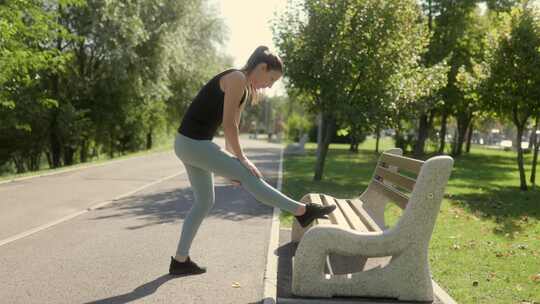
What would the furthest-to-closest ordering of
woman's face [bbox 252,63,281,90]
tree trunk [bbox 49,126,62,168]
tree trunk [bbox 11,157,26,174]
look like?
tree trunk [bbox 11,157,26,174] → tree trunk [bbox 49,126,62,168] → woman's face [bbox 252,63,281,90]

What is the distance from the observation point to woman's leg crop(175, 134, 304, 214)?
3.98 m

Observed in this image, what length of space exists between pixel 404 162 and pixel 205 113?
1770 mm

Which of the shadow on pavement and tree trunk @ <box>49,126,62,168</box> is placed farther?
tree trunk @ <box>49,126,62,168</box>

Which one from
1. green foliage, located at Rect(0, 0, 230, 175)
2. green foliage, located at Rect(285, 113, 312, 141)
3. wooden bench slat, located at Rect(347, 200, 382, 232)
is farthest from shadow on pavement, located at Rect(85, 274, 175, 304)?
green foliage, located at Rect(285, 113, 312, 141)

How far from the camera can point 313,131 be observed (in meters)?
51.2

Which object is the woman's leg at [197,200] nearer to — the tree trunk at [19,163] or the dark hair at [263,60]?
the dark hair at [263,60]

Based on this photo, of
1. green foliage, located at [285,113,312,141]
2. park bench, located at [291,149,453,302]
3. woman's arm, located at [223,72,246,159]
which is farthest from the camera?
green foliage, located at [285,113,312,141]

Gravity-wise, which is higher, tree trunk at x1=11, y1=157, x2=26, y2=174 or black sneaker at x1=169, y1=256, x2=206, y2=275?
black sneaker at x1=169, y1=256, x2=206, y2=275

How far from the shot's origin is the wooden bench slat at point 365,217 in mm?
4273

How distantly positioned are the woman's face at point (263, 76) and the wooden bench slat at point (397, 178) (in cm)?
137

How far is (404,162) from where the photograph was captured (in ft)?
14.9

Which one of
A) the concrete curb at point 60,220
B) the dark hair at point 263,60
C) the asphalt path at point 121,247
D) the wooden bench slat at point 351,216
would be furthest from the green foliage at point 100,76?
the dark hair at point 263,60

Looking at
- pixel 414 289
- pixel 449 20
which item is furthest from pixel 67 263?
pixel 449 20

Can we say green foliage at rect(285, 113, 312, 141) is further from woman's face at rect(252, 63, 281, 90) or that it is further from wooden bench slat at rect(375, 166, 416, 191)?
woman's face at rect(252, 63, 281, 90)
